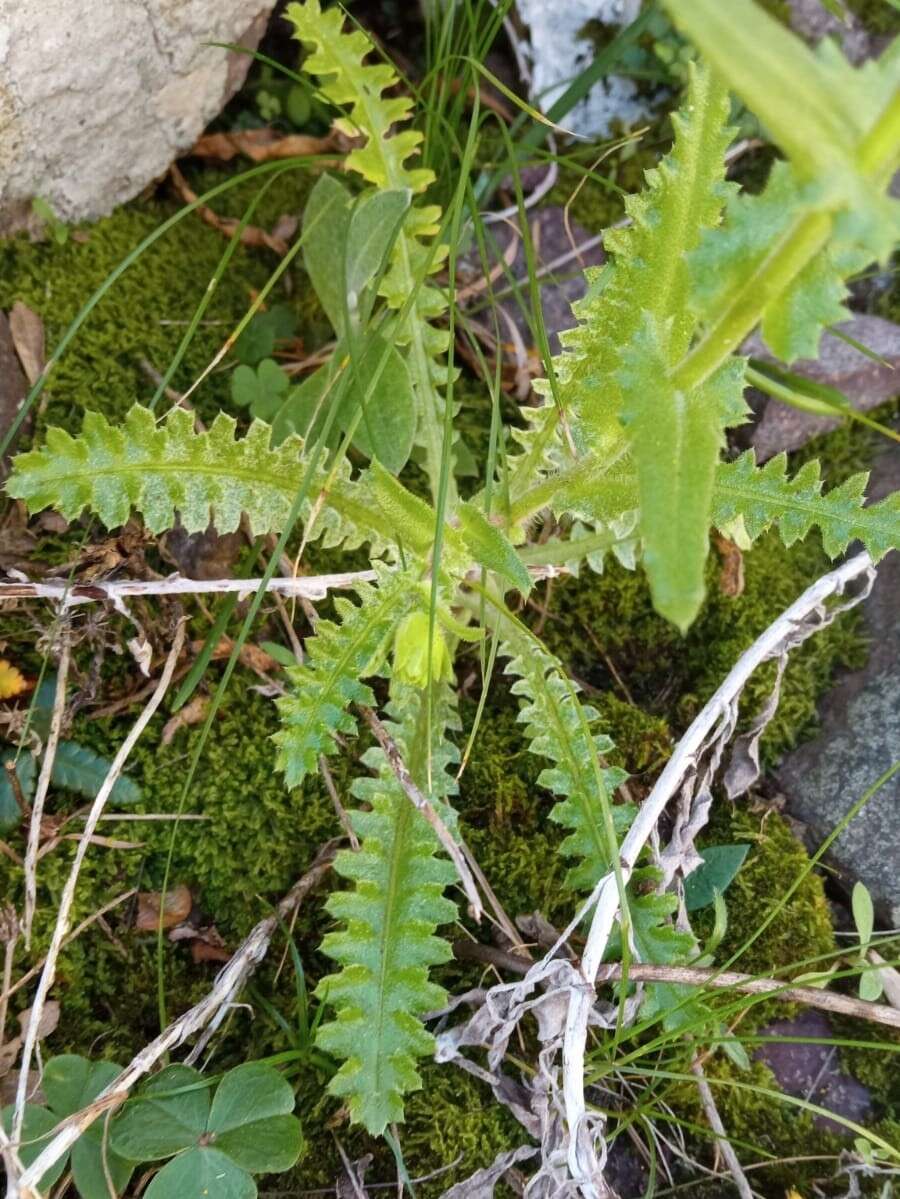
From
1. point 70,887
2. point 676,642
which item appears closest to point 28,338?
point 70,887

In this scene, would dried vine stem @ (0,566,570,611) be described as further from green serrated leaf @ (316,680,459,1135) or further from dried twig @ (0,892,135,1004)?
dried twig @ (0,892,135,1004)

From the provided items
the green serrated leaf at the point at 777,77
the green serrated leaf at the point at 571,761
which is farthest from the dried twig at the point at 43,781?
the green serrated leaf at the point at 777,77

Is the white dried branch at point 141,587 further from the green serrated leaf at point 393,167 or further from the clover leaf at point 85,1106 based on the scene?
the clover leaf at point 85,1106

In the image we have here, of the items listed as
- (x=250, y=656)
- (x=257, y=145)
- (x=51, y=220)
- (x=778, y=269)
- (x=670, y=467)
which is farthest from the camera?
(x=257, y=145)

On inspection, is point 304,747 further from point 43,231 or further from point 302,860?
point 43,231

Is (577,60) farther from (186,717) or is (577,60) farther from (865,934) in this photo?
(865,934)

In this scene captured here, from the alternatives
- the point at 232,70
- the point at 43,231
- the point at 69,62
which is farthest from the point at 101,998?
the point at 232,70
